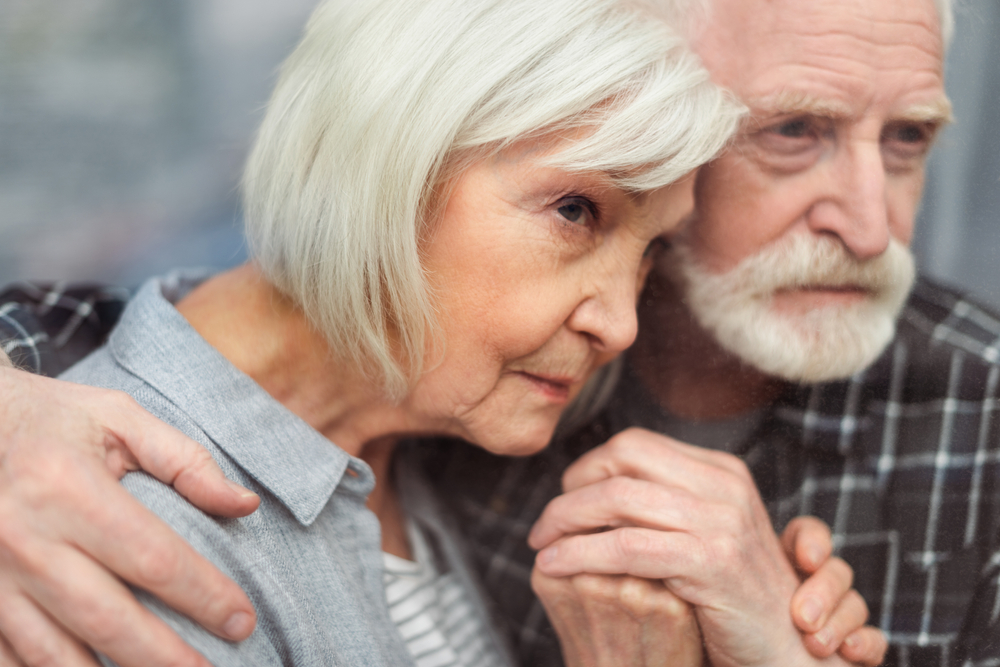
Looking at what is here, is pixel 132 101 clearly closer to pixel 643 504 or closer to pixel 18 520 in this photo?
pixel 18 520

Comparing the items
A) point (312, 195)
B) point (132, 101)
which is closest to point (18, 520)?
point (312, 195)

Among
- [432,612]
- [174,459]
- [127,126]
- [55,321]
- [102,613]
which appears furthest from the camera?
[127,126]

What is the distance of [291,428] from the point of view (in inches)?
34.8

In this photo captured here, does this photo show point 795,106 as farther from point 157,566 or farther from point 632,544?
point 157,566

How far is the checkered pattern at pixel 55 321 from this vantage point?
1.01m

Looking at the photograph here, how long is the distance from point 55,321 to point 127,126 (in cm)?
59

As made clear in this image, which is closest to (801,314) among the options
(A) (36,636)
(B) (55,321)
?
(A) (36,636)

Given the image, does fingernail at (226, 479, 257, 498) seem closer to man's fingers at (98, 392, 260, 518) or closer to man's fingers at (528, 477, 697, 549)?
man's fingers at (98, 392, 260, 518)

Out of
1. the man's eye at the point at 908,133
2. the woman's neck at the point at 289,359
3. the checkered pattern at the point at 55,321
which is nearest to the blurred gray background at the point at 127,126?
the checkered pattern at the point at 55,321

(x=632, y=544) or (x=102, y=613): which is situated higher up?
(x=102, y=613)

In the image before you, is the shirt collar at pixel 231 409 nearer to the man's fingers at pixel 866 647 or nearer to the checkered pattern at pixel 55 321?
the checkered pattern at pixel 55 321

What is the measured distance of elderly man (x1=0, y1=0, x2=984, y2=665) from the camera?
815 millimetres

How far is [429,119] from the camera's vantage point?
800 mm

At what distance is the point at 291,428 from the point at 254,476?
91 millimetres
